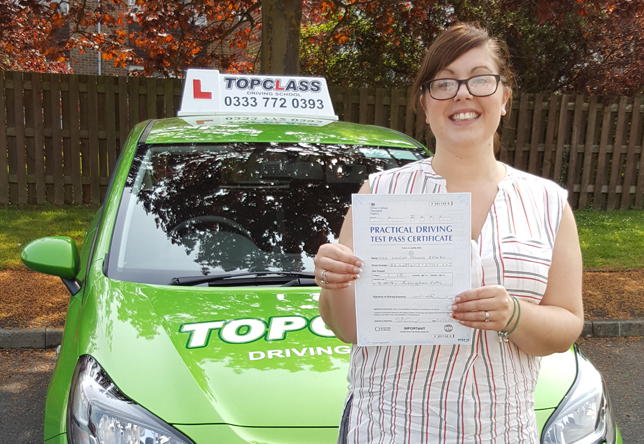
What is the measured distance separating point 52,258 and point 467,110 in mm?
2063

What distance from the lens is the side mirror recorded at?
8.80ft

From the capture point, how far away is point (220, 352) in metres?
2.08

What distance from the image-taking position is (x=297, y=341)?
218cm

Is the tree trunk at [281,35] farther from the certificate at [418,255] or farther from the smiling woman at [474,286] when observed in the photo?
the certificate at [418,255]

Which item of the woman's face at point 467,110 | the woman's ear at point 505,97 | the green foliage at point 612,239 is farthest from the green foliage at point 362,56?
the woman's face at point 467,110

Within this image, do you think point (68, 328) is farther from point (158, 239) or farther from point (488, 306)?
point (488, 306)

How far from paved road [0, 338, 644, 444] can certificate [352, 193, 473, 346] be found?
2.77 metres

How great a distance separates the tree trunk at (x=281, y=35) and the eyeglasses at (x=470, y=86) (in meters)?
5.70

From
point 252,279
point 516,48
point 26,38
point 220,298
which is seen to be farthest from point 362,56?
point 220,298

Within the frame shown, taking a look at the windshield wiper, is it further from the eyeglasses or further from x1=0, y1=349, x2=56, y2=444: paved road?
x1=0, y1=349, x2=56, y2=444: paved road

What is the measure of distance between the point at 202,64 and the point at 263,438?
8.42m

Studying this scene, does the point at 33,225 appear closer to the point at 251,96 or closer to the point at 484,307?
the point at 251,96

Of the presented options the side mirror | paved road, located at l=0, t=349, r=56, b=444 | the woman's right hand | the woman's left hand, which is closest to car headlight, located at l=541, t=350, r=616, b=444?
the woman's left hand

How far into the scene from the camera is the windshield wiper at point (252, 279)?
8.36ft
